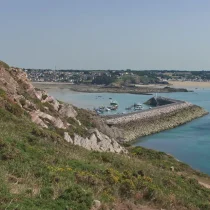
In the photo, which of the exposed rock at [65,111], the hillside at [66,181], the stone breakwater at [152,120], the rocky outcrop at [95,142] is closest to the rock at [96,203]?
the hillside at [66,181]

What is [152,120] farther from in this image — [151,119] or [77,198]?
[77,198]

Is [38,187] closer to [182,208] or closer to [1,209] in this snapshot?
[1,209]

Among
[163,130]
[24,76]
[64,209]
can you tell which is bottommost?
[163,130]

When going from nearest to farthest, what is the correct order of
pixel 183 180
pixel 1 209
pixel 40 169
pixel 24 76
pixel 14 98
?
1. pixel 1 209
2. pixel 40 169
3. pixel 183 180
4. pixel 14 98
5. pixel 24 76

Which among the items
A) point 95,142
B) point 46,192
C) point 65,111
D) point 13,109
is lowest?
point 95,142

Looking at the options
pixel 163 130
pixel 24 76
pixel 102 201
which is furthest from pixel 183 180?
pixel 163 130

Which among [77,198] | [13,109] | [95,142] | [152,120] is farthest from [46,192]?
[152,120]

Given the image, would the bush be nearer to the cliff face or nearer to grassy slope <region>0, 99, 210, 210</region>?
grassy slope <region>0, 99, 210, 210</region>
